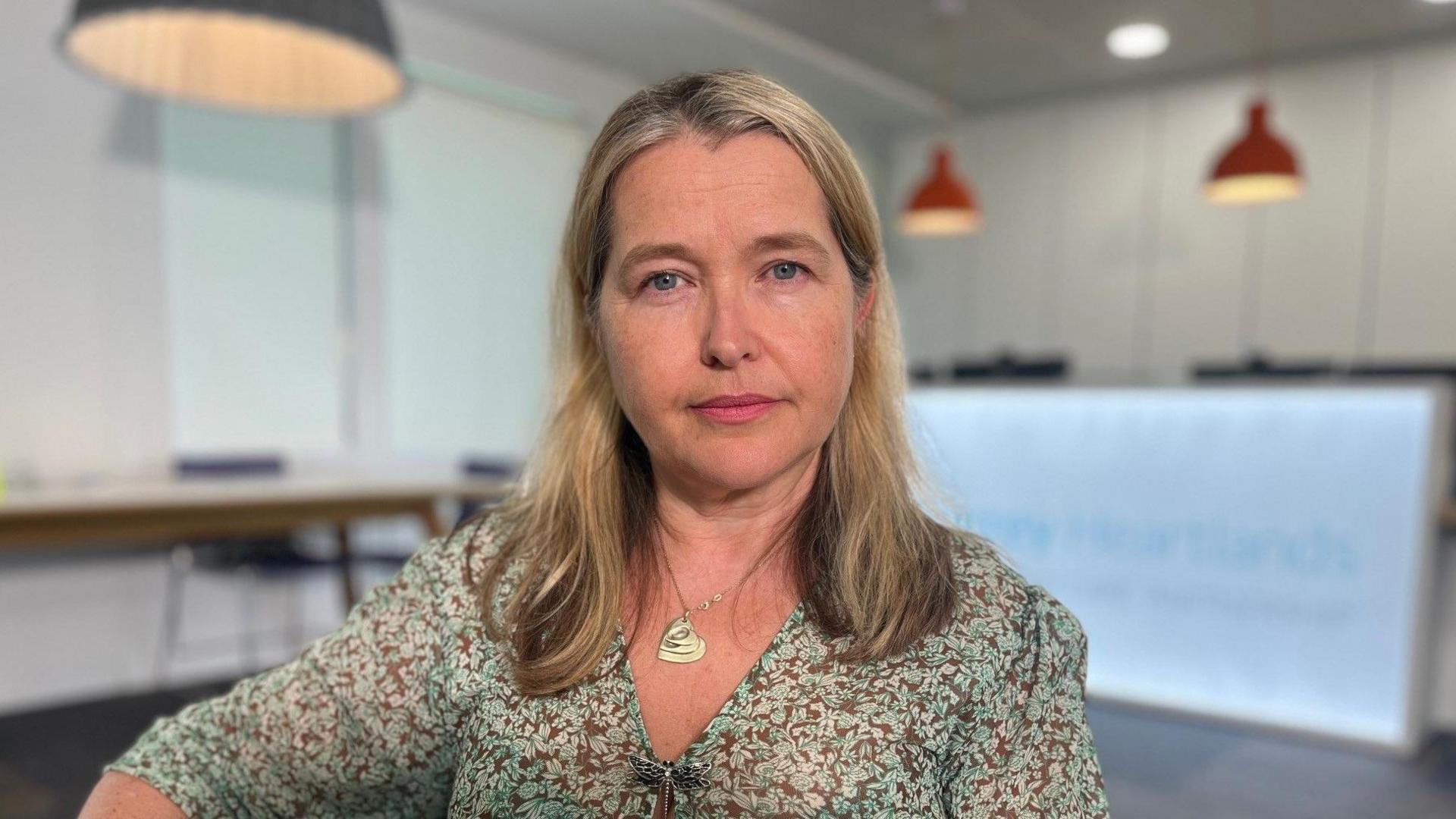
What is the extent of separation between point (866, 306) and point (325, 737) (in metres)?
0.70

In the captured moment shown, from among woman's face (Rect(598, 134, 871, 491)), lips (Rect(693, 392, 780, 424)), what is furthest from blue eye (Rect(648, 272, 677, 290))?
lips (Rect(693, 392, 780, 424))

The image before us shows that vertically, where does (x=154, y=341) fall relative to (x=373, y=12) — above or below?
below

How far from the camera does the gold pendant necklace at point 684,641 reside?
96cm

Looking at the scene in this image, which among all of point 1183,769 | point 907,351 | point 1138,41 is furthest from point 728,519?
point 1138,41

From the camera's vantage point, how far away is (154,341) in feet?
13.8

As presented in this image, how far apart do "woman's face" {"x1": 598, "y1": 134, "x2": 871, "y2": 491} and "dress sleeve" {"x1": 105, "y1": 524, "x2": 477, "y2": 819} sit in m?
0.35

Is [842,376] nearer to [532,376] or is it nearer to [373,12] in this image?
[373,12]

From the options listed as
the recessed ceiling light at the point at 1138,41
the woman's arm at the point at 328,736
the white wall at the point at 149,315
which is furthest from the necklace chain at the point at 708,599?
the recessed ceiling light at the point at 1138,41

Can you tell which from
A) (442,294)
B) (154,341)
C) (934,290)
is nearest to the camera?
(154,341)

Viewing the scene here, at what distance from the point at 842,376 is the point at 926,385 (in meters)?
3.60

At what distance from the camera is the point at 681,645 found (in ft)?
3.18

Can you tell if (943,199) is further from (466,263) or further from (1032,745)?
(1032,745)

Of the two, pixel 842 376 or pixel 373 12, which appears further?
pixel 373 12

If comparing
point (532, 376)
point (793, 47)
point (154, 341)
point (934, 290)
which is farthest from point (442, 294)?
point (934, 290)
